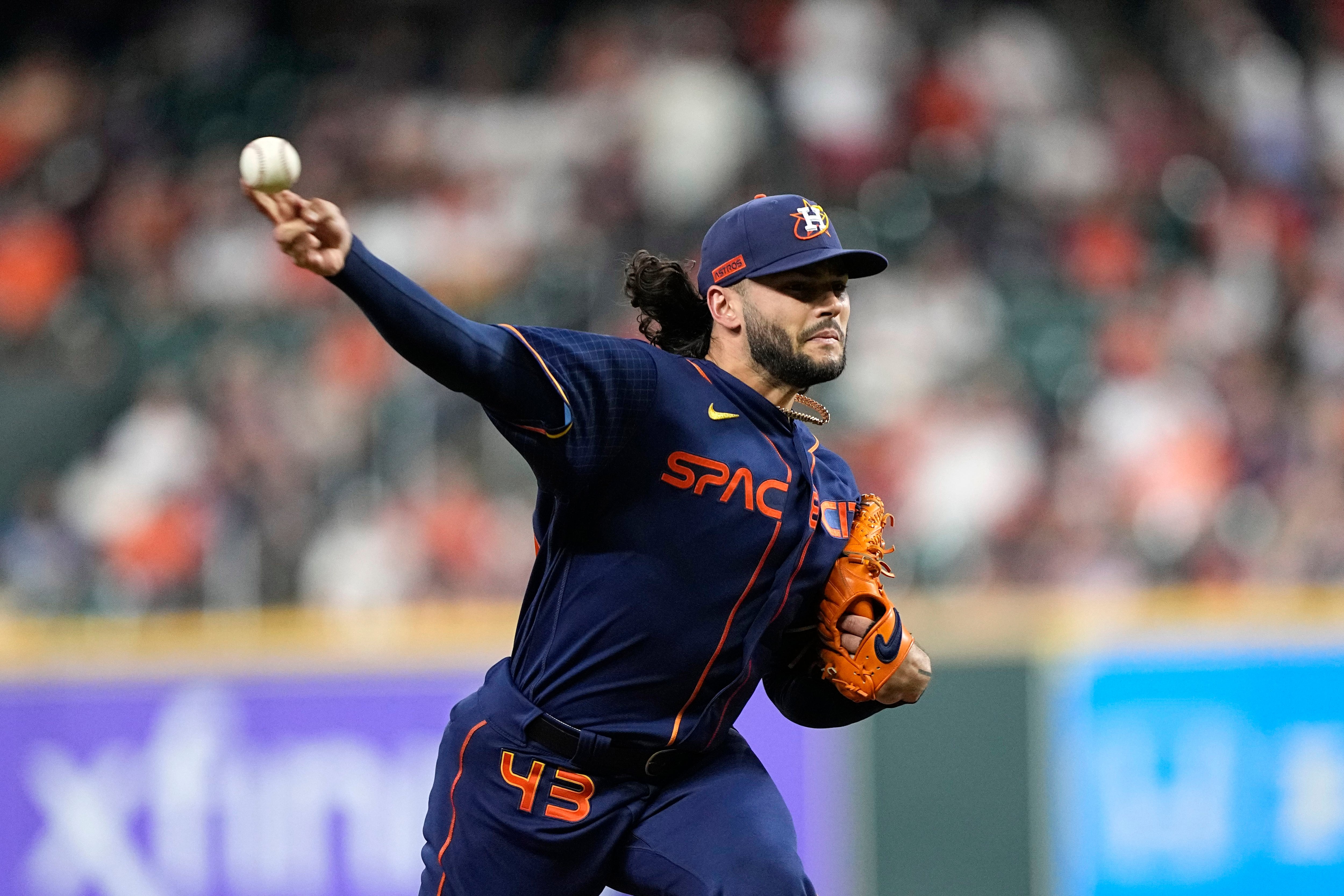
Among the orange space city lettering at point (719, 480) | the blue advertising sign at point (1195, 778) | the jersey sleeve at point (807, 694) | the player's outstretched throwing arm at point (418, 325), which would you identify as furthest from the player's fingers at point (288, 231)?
the blue advertising sign at point (1195, 778)

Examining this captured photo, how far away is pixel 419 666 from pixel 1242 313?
5.71 m

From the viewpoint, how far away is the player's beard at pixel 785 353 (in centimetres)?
375

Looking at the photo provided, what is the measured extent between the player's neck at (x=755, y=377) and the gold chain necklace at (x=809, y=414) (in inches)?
0.9

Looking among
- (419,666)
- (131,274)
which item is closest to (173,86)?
(131,274)

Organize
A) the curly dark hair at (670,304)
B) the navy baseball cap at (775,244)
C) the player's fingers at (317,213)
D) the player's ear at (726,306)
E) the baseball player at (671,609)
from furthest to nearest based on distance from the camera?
the curly dark hair at (670,304) < the player's ear at (726,306) < the navy baseball cap at (775,244) < the baseball player at (671,609) < the player's fingers at (317,213)

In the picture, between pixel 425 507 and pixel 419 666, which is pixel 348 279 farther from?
pixel 425 507

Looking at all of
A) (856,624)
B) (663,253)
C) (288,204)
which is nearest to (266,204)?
(288,204)

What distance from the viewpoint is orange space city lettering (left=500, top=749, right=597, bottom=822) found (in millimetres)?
3627

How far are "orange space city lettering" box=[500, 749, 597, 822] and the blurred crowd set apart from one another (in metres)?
4.78

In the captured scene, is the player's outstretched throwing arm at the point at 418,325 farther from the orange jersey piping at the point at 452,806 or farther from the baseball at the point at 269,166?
the orange jersey piping at the point at 452,806

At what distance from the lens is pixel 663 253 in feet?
28.0

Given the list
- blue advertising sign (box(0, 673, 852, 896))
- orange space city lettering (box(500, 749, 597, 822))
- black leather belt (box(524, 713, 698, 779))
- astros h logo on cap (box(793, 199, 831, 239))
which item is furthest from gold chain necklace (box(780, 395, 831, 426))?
blue advertising sign (box(0, 673, 852, 896))

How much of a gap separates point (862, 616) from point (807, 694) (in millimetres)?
355

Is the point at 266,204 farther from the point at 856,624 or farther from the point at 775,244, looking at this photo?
the point at 856,624
